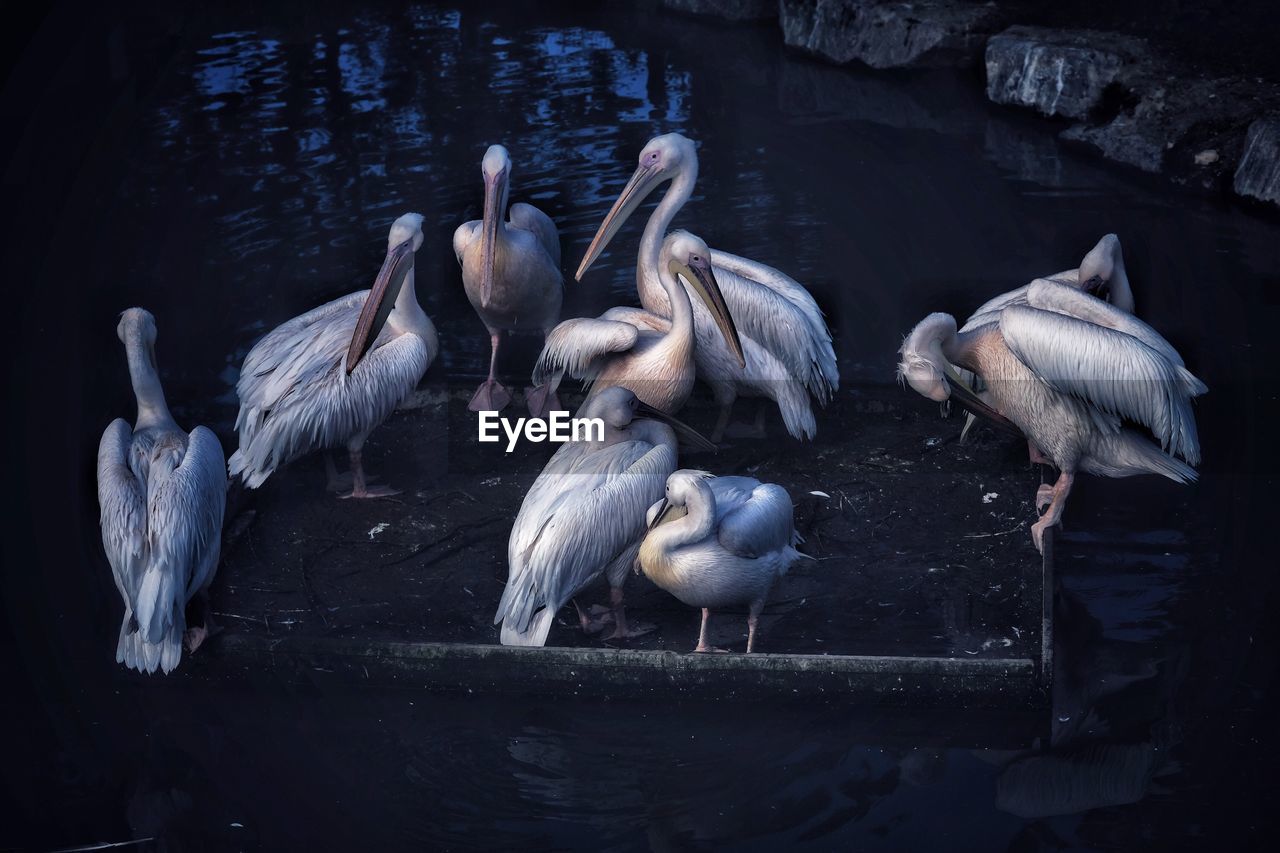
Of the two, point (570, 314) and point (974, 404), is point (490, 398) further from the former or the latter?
point (974, 404)

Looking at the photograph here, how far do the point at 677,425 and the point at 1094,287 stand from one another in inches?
71.7

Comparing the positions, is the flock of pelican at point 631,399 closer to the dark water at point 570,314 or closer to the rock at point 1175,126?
the dark water at point 570,314

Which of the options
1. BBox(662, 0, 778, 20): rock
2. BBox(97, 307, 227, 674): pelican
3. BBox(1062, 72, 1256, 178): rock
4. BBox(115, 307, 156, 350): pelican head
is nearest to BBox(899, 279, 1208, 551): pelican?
BBox(97, 307, 227, 674): pelican

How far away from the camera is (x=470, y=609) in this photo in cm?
469

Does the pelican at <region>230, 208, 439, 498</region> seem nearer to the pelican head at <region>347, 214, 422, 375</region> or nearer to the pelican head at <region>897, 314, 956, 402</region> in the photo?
the pelican head at <region>347, 214, 422, 375</region>

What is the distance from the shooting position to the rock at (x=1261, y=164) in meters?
7.88

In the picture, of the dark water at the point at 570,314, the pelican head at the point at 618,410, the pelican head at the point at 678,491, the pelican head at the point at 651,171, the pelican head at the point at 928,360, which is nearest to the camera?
the dark water at the point at 570,314

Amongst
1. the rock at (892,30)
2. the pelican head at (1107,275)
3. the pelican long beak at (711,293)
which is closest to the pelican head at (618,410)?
the pelican long beak at (711,293)

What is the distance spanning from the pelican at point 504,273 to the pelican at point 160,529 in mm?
1329

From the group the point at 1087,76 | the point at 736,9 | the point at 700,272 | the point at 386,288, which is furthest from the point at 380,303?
the point at 736,9

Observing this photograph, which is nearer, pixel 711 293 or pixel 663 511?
pixel 663 511

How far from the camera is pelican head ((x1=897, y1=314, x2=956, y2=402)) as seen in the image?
5047mm

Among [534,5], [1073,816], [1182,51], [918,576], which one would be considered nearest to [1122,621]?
[918,576]

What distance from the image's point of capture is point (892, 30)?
1066 cm
